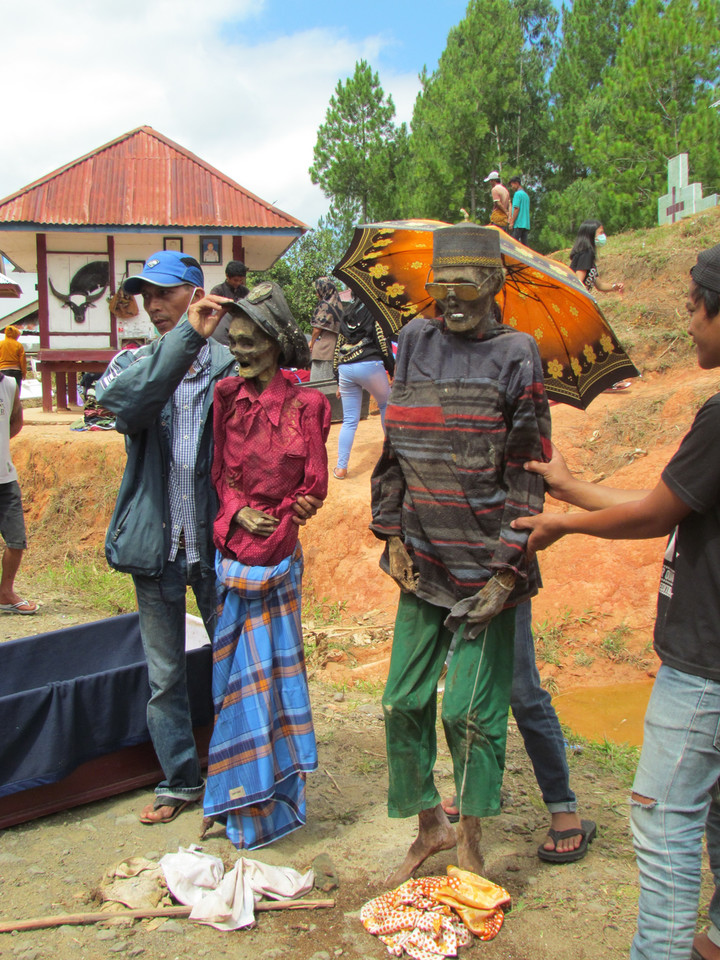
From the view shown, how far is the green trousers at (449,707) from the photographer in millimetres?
2594

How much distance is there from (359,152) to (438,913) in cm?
3636

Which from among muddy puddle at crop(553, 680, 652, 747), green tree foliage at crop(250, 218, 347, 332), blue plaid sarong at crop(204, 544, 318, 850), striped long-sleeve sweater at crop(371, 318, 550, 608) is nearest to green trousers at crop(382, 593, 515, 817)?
striped long-sleeve sweater at crop(371, 318, 550, 608)

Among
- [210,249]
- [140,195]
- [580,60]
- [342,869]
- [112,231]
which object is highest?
[580,60]

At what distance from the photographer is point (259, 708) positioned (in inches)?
120

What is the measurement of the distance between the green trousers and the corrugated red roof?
11.5m

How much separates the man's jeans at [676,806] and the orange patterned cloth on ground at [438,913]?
0.57 meters

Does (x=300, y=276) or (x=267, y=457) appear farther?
(x=300, y=276)

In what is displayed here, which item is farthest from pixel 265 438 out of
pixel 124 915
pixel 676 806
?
pixel 676 806

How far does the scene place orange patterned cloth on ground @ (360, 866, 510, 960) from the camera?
251 centimetres

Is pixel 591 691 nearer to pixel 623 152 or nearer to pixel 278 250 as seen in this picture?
pixel 278 250

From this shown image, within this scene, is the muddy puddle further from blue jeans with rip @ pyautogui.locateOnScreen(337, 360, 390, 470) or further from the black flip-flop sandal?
blue jeans with rip @ pyautogui.locateOnScreen(337, 360, 390, 470)

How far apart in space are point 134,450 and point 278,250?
12.3 metres

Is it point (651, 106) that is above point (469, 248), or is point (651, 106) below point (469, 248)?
above

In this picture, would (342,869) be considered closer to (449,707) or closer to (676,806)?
(449,707)
